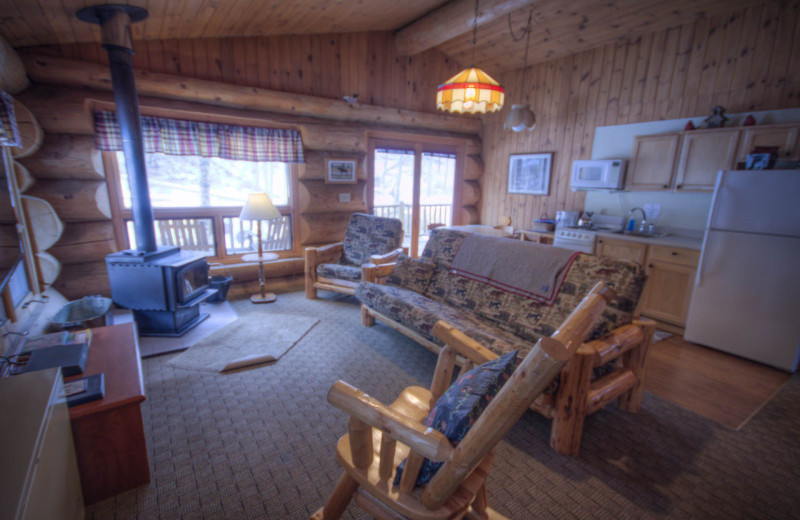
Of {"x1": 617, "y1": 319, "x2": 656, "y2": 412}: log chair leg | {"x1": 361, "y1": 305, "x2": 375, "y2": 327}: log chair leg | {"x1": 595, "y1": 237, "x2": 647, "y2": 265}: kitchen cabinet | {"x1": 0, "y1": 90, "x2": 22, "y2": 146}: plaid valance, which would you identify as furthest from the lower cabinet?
{"x1": 0, "y1": 90, "x2": 22, "y2": 146}: plaid valance

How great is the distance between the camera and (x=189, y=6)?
283 cm

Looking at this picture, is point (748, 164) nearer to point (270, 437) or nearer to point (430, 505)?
point (430, 505)

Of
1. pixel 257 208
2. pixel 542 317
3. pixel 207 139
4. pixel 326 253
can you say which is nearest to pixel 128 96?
pixel 207 139

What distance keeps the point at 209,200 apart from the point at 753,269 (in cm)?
516

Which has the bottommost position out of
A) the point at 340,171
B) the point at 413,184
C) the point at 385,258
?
the point at 385,258

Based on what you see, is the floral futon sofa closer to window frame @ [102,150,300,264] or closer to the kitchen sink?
window frame @ [102,150,300,264]

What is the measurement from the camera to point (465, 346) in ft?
5.09

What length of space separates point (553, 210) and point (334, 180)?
3.08m

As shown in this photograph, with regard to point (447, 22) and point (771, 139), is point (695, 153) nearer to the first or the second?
point (771, 139)

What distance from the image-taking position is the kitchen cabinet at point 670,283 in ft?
11.0

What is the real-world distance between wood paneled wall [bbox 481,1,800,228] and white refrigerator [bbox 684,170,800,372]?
129 cm

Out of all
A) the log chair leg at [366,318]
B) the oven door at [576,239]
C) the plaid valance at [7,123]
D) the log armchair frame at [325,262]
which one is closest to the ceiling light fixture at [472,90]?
the log armchair frame at [325,262]

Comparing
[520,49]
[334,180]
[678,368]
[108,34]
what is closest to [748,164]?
[678,368]

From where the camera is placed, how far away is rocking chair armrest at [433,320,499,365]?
150 cm
